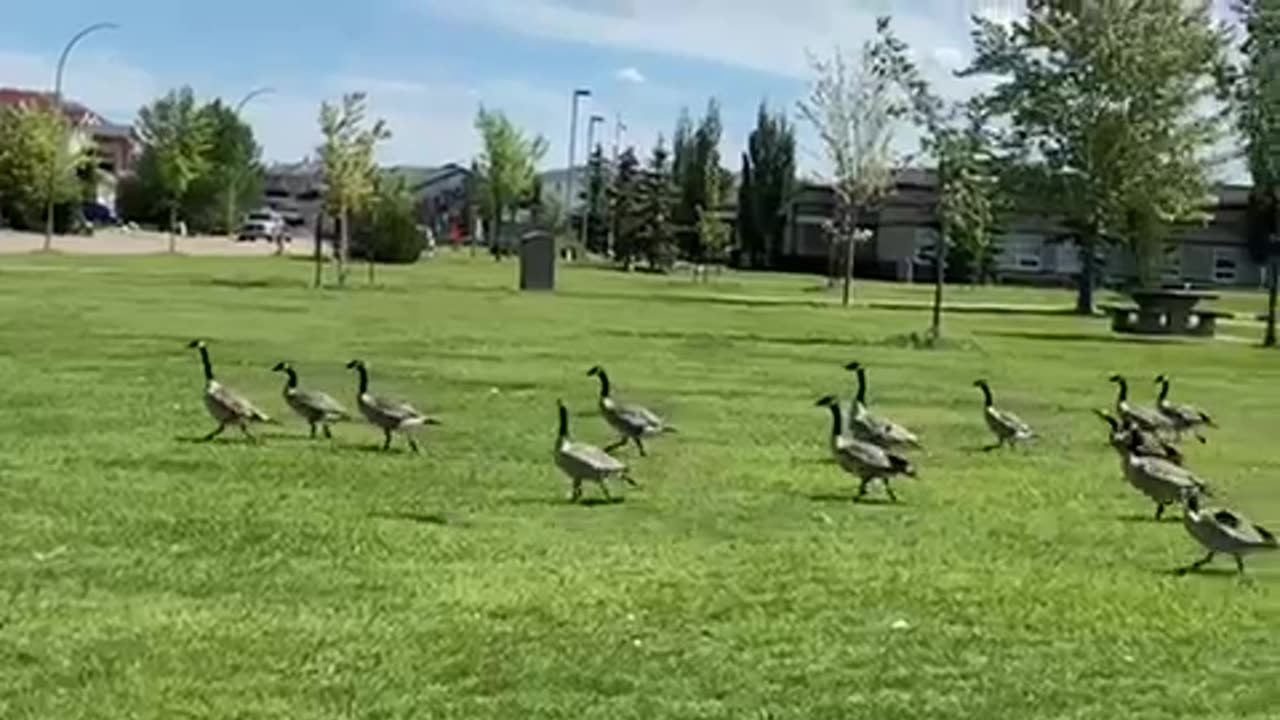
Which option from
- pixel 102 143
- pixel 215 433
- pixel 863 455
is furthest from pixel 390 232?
pixel 102 143

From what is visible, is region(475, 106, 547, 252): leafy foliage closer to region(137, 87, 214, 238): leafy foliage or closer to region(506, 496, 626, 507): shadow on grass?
region(137, 87, 214, 238): leafy foliage

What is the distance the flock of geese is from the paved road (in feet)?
193

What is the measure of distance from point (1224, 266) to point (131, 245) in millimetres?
59505

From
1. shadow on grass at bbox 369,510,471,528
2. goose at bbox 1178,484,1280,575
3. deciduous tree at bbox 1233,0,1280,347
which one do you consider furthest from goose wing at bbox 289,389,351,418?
deciduous tree at bbox 1233,0,1280,347

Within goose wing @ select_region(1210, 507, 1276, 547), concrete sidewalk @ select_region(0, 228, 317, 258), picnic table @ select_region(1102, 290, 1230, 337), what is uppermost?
goose wing @ select_region(1210, 507, 1276, 547)

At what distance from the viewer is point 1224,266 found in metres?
121

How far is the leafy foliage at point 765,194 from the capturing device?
4897 inches

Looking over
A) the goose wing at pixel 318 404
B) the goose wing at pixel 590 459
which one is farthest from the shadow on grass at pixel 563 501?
the goose wing at pixel 318 404

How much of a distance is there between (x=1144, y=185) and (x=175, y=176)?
2535 inches

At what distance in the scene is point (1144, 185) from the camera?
2648 inches

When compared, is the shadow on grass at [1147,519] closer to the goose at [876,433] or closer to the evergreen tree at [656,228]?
the goose at [876,433]

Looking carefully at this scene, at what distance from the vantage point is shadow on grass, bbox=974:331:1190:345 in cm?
4934

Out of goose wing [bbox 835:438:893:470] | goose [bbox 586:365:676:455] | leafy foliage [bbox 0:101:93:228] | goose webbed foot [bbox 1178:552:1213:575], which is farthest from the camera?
leafy foliage [bbox 0:101:93:228]

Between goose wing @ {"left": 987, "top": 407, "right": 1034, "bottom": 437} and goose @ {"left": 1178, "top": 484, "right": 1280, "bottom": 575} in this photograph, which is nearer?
goose @ {"left": 1178, "top": 484, "right": 1280, "bottom": 575}
